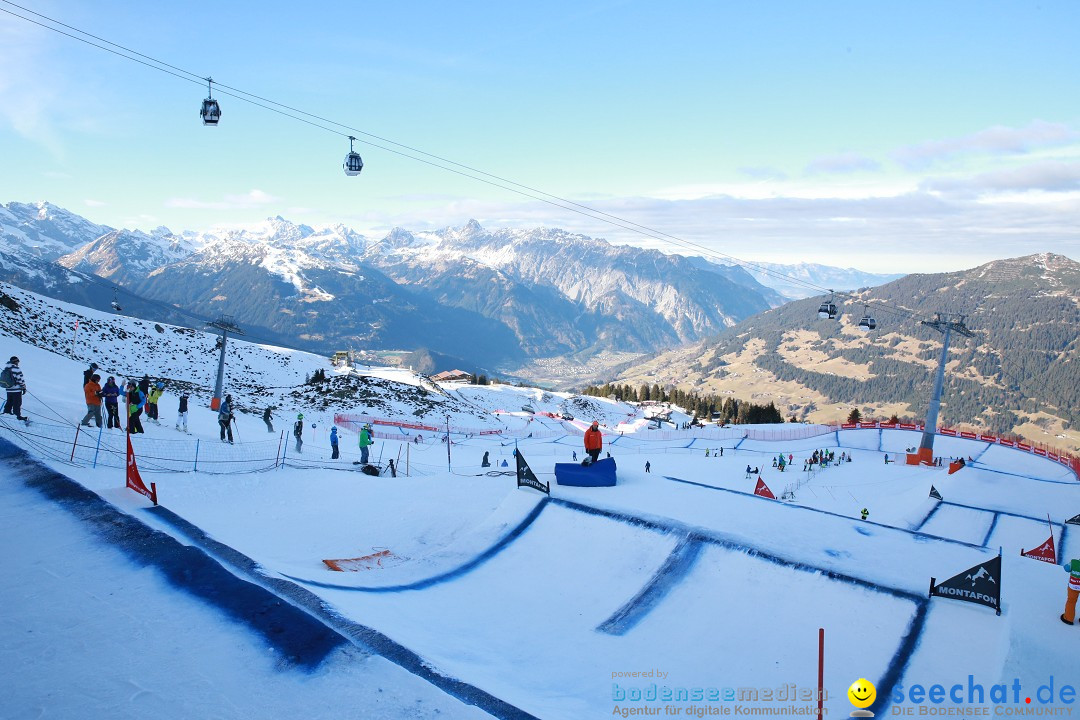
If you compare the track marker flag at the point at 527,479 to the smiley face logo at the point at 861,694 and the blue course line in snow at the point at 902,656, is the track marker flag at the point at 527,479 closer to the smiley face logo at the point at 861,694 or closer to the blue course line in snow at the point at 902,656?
the blue course line in snow at the point at 902,656

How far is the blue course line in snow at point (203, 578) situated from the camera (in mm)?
A: 7762

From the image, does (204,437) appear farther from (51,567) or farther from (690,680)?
(690,680)

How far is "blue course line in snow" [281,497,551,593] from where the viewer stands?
10594 millimetres

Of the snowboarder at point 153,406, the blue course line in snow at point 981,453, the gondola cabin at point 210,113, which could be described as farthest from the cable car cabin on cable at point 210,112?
the blue course line in snow at point 981,453

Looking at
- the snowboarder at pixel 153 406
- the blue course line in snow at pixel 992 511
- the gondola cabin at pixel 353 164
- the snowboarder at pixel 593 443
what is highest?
the gondola cabin at pixel 353 164

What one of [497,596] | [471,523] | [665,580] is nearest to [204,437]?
[471,523]

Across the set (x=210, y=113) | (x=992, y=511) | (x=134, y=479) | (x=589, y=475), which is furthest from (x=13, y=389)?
(x=992, y=511)

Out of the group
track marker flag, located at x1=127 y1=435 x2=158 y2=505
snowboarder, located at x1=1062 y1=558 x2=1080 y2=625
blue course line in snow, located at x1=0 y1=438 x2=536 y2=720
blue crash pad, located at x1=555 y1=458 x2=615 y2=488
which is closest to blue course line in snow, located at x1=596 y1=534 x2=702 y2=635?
blue course line in snow, located at x1=0 y1=438 x2=536 y2=720

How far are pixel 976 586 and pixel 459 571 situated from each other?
9131mm

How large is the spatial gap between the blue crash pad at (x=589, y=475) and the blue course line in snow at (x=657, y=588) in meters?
4.58

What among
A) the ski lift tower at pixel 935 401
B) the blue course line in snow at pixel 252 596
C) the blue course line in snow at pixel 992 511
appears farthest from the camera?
the ski lift tower at pixel 935 401

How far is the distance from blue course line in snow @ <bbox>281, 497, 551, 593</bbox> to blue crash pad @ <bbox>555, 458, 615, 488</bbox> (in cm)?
182

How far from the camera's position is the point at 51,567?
30.0 feet

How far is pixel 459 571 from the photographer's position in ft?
41.6
